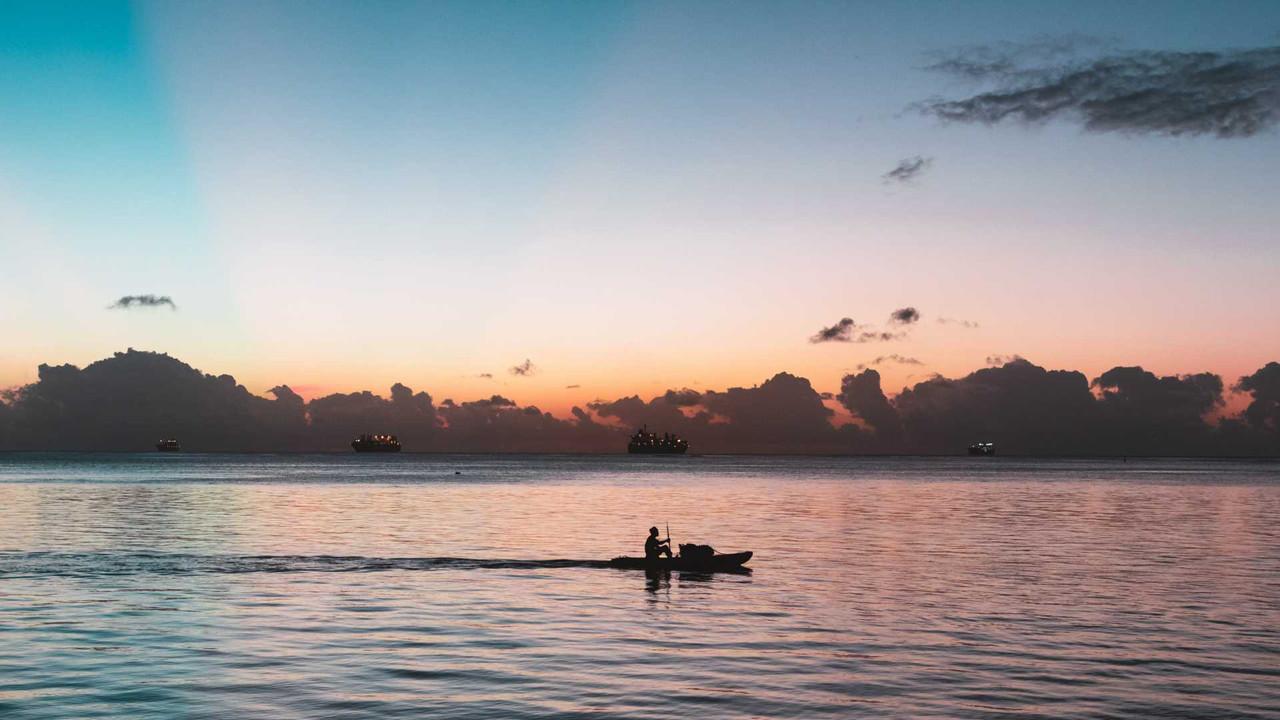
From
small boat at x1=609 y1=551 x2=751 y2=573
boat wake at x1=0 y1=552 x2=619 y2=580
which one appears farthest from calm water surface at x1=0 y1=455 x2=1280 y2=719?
small boat at x1=609 y1=551 x2=751 y2=573

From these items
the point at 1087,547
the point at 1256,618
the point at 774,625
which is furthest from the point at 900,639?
the point at 1087,547

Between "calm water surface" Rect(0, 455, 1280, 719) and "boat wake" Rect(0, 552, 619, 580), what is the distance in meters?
0.33

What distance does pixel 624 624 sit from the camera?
135 ft

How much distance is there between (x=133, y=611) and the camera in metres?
43.1

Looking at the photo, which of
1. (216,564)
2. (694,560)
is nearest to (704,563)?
(694,560)

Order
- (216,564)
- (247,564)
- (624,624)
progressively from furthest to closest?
(216,564), (247,564), (624,624)

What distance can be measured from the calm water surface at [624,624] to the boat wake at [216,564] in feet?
1.07

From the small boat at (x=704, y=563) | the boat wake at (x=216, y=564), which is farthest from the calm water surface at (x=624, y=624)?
the small boat at (x=704, y=563)

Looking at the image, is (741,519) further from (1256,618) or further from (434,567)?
(1256,618)

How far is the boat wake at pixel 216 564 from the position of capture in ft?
187

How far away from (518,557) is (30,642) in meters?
31.9

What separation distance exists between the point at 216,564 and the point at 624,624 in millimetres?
29442

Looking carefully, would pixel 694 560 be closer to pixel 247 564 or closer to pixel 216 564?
pixel 247 564

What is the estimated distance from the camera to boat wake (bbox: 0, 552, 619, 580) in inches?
2239
